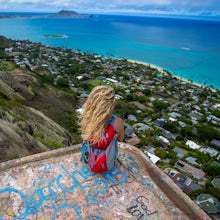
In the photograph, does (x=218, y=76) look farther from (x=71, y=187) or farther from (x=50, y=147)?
(x=71, y=187)

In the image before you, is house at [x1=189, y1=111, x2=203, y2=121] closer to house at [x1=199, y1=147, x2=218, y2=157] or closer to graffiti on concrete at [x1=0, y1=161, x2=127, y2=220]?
→ house at [x1=199, y1=147, x2=218, y2=157]

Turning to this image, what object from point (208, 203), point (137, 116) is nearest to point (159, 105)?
point (137, 116)

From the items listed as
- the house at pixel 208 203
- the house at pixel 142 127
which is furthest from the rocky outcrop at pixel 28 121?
the house at pixel 208 203

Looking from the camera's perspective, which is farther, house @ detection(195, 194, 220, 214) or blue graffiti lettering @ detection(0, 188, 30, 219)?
house @ detection(195, 194, 220, 214)

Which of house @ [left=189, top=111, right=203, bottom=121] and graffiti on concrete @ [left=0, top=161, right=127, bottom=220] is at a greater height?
graffiti on concrete @ [left=0, top=161, right=127, bottom=220]

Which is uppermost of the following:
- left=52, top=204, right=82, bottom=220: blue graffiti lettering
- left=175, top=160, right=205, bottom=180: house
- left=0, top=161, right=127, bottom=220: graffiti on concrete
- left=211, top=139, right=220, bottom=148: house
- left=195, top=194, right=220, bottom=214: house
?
left=0, top=161, right=127, bottom=220: graffiti on concrete

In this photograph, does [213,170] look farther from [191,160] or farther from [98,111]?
[98,111]

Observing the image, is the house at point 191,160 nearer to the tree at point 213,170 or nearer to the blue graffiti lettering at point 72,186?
→ the tree at point 213,170

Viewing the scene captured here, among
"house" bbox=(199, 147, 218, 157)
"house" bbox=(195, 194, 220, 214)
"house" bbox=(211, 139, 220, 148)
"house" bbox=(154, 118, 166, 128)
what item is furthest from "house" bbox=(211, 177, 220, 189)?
"house" bbox=(154, 118, 166, 128)
